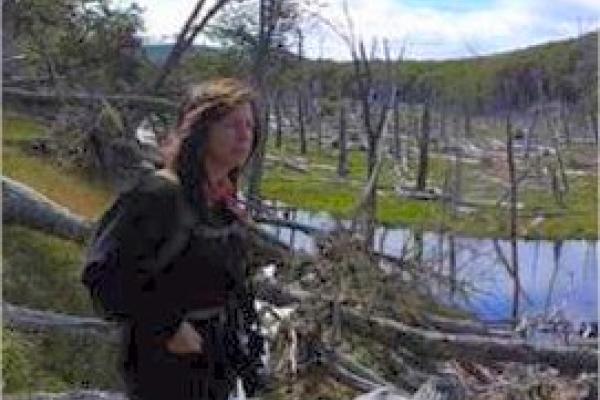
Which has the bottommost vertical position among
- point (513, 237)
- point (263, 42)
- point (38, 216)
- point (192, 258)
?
point (513, 237)

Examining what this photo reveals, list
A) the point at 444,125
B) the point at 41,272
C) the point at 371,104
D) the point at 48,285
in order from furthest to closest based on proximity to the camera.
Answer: the point at 444,125, the point at 371,104, the point at 41,272, the point at 48,285

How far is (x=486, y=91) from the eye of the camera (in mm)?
19891

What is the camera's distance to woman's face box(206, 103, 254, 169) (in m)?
1.21

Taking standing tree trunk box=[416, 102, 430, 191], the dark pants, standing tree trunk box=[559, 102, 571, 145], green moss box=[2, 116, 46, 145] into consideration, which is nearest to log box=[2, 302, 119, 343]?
green moss box=[2, 116, 46, 145]

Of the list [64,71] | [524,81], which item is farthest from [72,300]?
[524,81]

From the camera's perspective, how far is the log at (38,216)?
2826 millimetres

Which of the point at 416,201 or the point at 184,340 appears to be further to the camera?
the point at 416,201

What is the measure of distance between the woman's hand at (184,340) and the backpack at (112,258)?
6cm

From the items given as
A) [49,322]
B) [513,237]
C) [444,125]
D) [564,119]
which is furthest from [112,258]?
[444,125]

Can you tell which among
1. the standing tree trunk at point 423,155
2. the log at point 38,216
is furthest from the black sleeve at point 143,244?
the standing tree trunk at point 423,155

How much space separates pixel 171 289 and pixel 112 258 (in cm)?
7

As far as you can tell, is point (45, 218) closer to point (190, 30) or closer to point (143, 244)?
point (190, 30)

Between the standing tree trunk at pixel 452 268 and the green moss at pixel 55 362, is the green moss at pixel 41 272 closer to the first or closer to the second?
the green moss at pixel 55 362

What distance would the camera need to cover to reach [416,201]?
27.1ft
